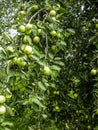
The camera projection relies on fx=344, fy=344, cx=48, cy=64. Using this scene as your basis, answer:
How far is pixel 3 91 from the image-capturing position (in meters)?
1.85

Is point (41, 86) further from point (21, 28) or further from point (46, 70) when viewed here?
point (21, 28)

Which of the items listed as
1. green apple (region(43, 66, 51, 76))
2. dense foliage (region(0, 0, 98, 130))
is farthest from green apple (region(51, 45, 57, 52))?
green apple (region(43, 66, 51, 76))

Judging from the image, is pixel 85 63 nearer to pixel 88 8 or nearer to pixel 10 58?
pixel 88 8

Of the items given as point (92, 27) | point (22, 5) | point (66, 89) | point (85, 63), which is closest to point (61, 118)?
point (66, 89)

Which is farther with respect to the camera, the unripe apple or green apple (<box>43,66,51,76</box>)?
green apple (<box>43,66,51,76</box>)

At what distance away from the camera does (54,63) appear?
2.41 meters

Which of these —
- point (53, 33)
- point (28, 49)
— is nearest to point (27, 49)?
point (28, 49)

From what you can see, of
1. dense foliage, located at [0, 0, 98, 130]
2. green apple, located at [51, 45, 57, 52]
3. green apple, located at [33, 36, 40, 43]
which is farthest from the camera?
green apple, located at [51, 45, 57, 52]

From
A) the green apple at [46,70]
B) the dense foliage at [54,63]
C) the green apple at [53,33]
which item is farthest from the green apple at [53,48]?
the green apple at [46,70]

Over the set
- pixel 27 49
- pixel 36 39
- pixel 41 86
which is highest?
pixel 36 39

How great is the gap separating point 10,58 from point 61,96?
130 cm

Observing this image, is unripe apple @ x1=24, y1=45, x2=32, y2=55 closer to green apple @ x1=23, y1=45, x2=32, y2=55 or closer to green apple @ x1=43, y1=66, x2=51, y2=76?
green apple @ x1=23, y1=45, x2=32, y2=55

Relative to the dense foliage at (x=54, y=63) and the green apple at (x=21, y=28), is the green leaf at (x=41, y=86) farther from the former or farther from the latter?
the green apple at (x=21, y=28)

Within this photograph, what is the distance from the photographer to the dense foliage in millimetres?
2129
